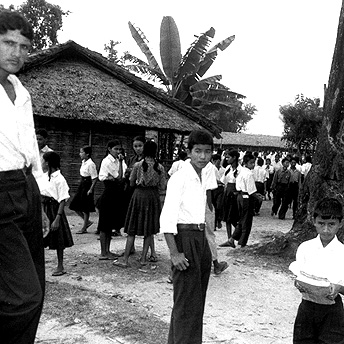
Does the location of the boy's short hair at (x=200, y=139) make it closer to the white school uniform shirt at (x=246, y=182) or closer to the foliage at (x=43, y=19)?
the white school uniform shirt at (x=246, y=182)

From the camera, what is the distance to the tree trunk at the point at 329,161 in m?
7.54

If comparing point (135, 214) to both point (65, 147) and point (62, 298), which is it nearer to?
point (62, 298)

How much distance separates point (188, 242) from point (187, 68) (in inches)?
670

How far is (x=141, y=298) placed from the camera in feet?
18.1

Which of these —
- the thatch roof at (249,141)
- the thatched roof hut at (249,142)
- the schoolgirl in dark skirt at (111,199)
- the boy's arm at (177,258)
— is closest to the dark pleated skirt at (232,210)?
the schoolgirl in dark skirt at (111,199)

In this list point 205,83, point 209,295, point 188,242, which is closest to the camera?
point 188,242

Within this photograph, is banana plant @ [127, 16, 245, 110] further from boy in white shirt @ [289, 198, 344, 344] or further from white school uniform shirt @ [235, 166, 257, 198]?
boy in white shirt @ [289, 198, 344, 344]

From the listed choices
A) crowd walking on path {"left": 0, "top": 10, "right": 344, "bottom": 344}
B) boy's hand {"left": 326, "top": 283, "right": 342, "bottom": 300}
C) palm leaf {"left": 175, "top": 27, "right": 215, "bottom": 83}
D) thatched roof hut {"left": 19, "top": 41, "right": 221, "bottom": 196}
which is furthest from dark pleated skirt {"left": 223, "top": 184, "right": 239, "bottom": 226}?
palm leaf {"left": 175, "top": 27, "right": 215, "bottom": 83}

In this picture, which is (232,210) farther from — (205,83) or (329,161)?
(205,83)

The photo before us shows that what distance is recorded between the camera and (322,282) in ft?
10.1

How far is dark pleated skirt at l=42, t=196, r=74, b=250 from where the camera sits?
5.98 meters

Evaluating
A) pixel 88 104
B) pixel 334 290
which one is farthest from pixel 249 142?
pixel 334 290

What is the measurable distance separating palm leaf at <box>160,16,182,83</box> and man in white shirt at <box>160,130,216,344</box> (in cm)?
1608

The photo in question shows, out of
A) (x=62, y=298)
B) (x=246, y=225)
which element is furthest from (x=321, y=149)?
(x=62, y=298)
